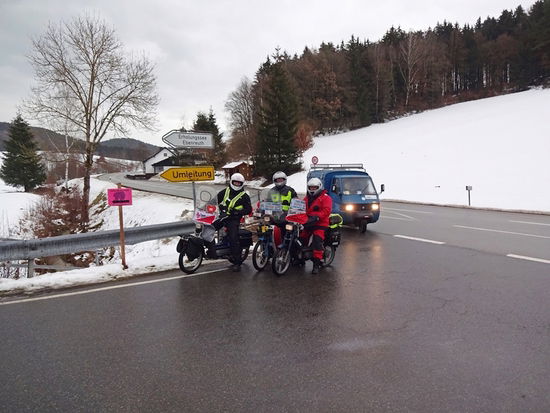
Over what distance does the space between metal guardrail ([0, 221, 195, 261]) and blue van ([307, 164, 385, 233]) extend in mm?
5096

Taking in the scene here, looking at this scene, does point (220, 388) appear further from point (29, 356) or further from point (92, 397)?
point (29, 356)

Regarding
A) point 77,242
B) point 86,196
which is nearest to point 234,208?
point 77,242

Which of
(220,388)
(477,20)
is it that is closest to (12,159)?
(220,388)

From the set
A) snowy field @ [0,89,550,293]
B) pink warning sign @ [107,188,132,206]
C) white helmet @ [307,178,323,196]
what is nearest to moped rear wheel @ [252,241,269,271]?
white helmet @ [307,178,323,196]

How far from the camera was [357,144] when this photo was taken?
48.2m

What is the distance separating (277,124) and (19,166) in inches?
1512

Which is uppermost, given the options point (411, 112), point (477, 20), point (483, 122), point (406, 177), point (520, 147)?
point (477, 20)

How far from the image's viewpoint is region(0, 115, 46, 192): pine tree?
161 ft

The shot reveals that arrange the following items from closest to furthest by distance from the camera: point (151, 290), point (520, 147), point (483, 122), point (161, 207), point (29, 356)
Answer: point (29, 356)
point (151, 290)
point (161, 207)
point (520, 147)
point (483, 122)

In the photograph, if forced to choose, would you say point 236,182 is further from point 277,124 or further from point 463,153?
point 463,153

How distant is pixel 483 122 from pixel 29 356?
165 feet

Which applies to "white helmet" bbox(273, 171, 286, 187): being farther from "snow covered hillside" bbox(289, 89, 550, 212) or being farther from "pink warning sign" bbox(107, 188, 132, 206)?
"snow covered hillside" bbox(289, 89, 550, 212)

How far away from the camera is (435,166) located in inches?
1272

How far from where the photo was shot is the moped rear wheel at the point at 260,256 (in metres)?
6.95
